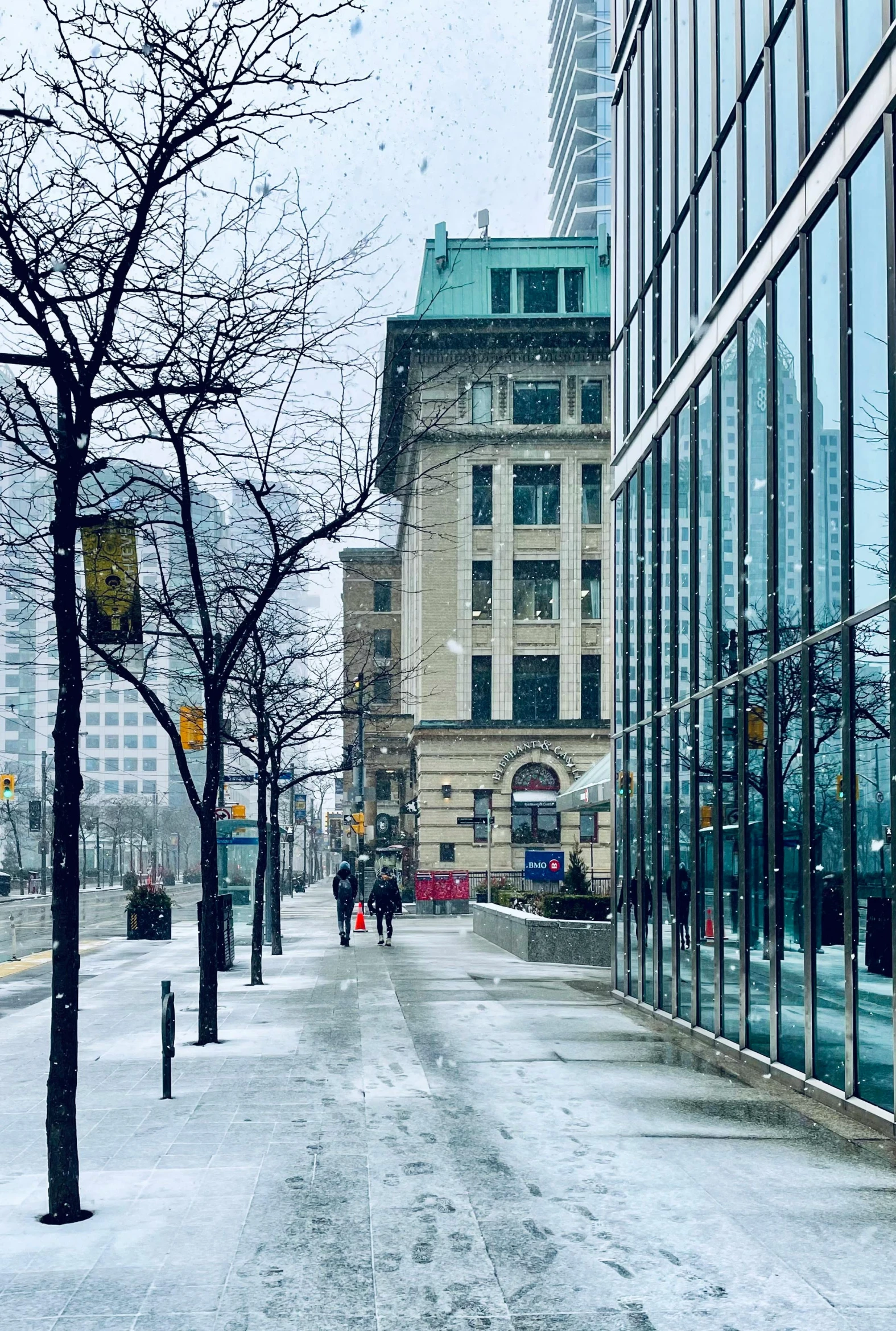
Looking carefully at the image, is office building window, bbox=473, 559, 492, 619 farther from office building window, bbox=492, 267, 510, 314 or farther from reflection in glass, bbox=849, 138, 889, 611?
reflection in glass, bbox=849, 138, 889, 611

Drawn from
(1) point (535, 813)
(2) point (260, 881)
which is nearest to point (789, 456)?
(2) point (260, 881)

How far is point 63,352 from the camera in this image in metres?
8.89

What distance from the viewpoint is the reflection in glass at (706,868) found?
1597cm

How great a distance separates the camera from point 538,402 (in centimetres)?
5700

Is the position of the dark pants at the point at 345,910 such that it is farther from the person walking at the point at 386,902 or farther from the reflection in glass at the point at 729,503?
the reflection in glass at the point at 729,503

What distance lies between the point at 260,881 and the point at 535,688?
33992mm

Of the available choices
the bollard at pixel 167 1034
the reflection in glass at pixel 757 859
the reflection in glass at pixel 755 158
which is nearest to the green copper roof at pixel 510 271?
the reflection in glass at pixel 755 158

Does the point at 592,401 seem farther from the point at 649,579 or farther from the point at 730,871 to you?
the point at 730,871

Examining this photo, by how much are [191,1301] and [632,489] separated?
52.8ft

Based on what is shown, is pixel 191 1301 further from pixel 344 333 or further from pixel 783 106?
pixel 783 106

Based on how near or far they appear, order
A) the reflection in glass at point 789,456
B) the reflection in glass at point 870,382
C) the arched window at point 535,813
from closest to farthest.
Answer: the reflection in glass at point 870,382 < the reflection in glass at point 789,456 < the arched window at point 535,813

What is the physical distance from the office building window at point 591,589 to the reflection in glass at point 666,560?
38.0 metres

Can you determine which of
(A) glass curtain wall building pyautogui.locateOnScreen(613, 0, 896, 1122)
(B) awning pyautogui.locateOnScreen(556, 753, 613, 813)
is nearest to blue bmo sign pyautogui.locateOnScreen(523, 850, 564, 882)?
(B) awning pyautogui.locateOnScreen(556, 753, 613, 813)

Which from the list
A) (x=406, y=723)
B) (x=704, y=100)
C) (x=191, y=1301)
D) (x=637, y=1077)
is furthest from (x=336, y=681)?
(x=406, y=723)
